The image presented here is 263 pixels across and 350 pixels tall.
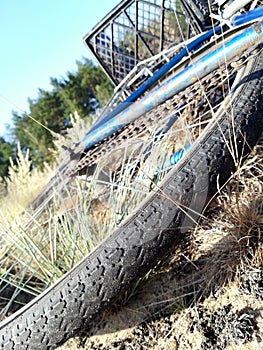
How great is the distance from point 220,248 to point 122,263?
43 centimetres

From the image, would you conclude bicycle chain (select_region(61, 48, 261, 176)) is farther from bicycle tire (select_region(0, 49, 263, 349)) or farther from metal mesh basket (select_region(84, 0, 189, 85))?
metal mesh basket (select_region(84, 0, 189, 85))

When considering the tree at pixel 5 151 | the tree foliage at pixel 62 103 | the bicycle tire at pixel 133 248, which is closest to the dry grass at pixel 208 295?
the bicycle tire at pixel 133 248

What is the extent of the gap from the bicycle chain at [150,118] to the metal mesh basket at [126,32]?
947mm

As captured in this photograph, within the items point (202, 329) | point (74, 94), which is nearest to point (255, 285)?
point (202, 329)

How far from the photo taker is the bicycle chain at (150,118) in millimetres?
1699

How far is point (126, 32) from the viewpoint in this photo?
303 centimetres

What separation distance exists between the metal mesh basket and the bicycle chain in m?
0.95

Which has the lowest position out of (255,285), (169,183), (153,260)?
(255,285)

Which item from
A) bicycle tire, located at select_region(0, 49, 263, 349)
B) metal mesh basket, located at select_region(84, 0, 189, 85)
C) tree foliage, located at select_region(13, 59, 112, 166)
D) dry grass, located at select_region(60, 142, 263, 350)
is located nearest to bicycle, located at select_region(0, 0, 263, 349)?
bicycle tire, located at select_region(0, 49, 263, 349)

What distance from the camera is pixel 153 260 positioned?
1.42m

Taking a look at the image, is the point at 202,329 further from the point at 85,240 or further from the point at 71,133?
the point at 71,133

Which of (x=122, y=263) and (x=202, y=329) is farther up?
(x=122, y=263)

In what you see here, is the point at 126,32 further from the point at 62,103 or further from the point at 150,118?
the point at 62,103

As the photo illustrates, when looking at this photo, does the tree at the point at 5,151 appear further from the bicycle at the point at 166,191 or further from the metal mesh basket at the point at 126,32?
the bicycle at the point at 166,191
